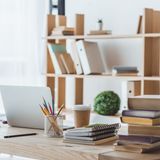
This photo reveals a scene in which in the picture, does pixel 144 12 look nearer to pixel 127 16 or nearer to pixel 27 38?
pixel 127 16

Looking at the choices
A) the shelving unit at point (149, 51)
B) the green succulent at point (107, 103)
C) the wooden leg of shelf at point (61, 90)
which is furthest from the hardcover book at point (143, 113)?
the wooden leg of shelf at point (61, 90)

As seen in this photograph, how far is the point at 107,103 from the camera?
12.9ft

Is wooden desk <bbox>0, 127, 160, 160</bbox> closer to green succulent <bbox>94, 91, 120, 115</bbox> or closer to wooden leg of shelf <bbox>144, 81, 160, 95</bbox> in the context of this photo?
green succulent <bbox>94, 91, 120, 115</bbox>

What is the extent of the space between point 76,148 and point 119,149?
17 cm

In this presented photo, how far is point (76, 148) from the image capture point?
1.72 metres

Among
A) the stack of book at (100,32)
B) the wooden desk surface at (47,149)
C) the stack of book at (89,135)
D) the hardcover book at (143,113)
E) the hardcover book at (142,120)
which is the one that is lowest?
the wooden desk surface at (47,149)

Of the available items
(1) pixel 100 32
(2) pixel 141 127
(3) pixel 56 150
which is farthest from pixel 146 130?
(1) pixel 100 32

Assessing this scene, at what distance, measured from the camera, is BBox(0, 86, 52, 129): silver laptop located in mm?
2211

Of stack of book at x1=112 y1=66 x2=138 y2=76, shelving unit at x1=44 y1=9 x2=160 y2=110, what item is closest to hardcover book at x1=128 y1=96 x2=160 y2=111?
shelving unit at x1=44 y1=9 x2=160 y2=110

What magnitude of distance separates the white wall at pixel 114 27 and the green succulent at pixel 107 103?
0.39 m

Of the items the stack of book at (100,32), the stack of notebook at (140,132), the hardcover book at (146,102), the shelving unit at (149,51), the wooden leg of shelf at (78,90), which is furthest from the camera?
the wooden leg of shelf at (78,90)

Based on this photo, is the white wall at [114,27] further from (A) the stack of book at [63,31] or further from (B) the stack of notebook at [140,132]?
(B) the stack of notebook at [140,132]

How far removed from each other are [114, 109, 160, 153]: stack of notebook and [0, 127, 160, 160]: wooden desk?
1.4 inches

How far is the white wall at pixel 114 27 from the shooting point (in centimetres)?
421
